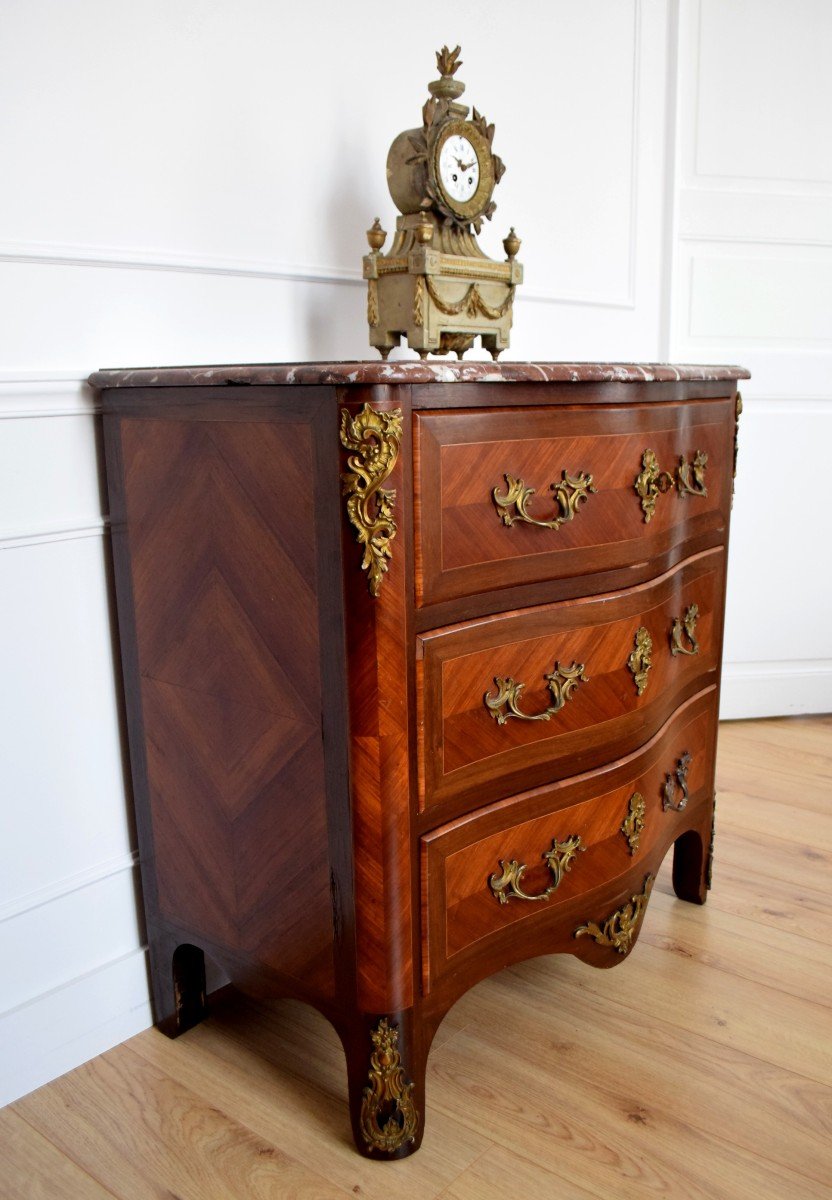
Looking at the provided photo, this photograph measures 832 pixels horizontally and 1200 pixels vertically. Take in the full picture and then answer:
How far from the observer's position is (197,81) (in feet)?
5.66

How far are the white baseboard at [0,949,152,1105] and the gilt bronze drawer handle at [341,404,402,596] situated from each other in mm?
927

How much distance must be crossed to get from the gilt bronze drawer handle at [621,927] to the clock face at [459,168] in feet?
4.15

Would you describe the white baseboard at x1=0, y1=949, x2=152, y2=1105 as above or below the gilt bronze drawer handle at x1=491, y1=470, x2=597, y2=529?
below

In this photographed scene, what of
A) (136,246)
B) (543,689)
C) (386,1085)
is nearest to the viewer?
(386,1085)

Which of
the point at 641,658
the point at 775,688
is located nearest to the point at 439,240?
the point at 641,658

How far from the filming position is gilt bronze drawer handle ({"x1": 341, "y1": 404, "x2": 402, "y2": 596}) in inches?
49.1

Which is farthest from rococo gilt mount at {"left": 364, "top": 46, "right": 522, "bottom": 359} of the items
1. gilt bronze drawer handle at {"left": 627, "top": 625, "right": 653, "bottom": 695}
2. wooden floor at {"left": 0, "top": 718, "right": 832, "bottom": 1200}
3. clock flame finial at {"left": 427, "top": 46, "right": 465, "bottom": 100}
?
wooden floor at {"left": 0, "top": 718, "right": 832, "bottom": 1200}

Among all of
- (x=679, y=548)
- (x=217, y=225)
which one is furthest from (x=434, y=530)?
(x=217, y=225)

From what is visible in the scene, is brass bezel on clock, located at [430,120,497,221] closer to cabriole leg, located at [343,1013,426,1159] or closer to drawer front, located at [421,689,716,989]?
drawer front, located at [421,689,716,989]

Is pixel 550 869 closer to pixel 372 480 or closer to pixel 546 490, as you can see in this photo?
pixel 546 490

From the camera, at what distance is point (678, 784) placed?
196 cm

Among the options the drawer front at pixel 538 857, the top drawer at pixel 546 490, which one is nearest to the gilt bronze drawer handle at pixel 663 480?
the top drawer at pixel 546 490

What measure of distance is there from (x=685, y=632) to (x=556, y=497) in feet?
1.74

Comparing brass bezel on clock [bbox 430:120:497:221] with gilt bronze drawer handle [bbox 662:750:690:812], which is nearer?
brass bezel on clock [bbox 430:120:497:221]
